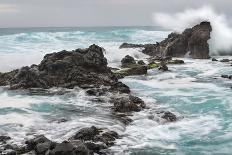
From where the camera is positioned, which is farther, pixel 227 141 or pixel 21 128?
pixel 21 128

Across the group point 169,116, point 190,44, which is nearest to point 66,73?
point 169,116

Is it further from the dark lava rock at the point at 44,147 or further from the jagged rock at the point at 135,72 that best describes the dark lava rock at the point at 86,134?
the jagged rock at the point at 135,72

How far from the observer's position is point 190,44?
54.1 m

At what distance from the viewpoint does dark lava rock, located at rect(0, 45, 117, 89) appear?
1214 inches

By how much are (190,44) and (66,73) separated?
25566 mm

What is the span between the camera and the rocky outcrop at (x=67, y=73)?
30812mm

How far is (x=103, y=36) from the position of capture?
11106 cm

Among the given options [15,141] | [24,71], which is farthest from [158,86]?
[15,141]

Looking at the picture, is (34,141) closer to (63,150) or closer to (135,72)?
(63,150)

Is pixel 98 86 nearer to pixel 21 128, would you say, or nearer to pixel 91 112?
pixel 91 112

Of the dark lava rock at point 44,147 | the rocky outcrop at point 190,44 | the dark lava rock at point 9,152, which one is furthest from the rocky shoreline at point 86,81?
the rocky outcrop at point 190,44

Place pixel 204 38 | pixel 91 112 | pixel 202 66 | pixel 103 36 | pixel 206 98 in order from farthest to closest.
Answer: pixel 103 36 < pixel 204 38 < pixel 202 66 < pixel 206 98 < pixel 91 112

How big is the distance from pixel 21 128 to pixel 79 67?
12.7 metres

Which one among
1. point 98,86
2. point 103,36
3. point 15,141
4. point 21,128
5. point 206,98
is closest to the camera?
point 15,141
